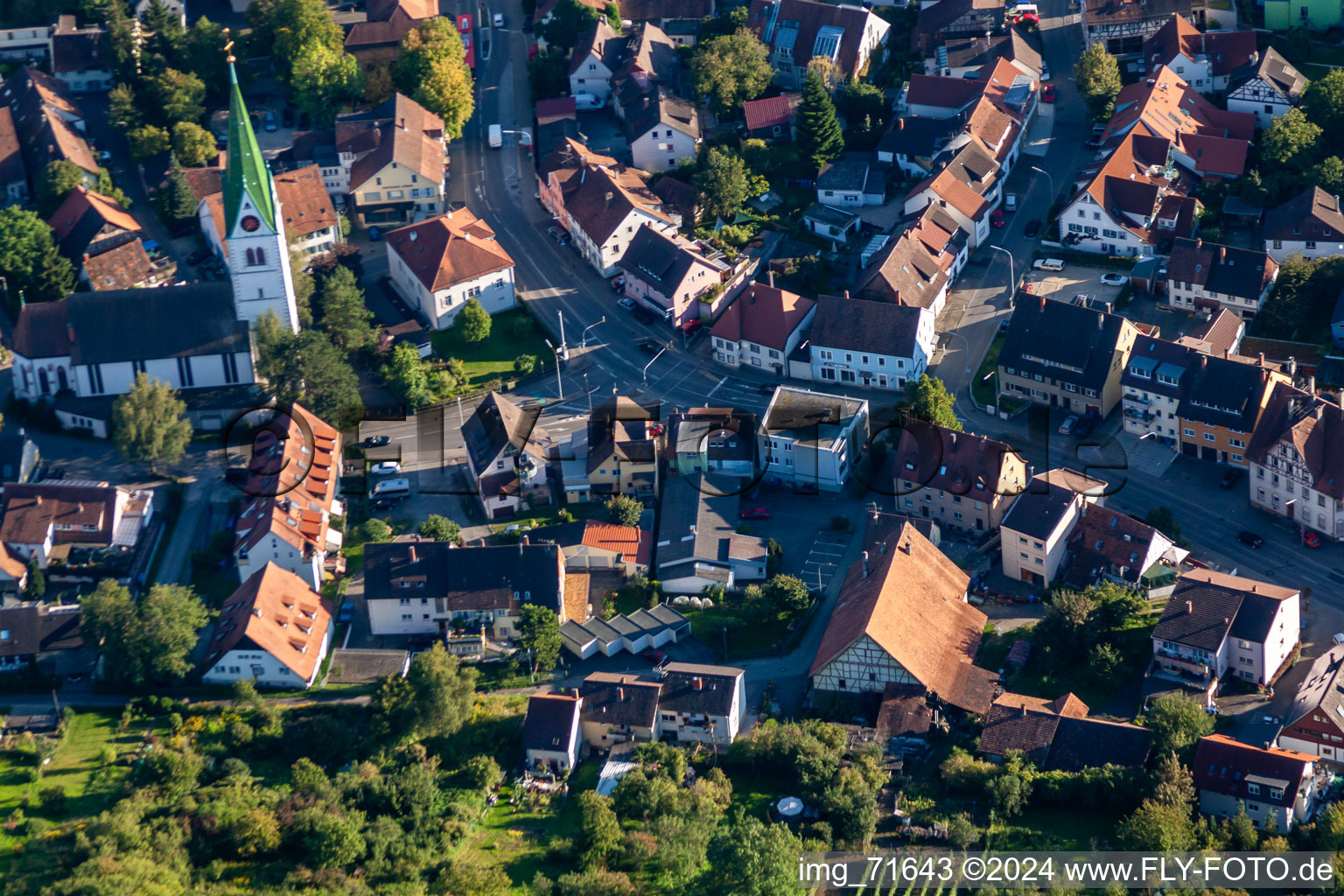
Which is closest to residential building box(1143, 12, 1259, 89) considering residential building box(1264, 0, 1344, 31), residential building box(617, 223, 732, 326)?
residential building box(1264, 0, 1344, 31)

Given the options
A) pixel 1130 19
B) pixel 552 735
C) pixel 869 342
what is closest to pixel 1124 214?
pixel 869 342

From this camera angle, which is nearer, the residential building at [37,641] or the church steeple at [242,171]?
the residential building at [37,641]

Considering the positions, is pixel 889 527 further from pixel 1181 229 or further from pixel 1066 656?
pixel 1181 229

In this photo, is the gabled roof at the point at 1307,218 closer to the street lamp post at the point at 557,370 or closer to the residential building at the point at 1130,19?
the residential building at the point at 1130,19

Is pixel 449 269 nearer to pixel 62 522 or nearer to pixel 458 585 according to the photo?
pixel 458 585

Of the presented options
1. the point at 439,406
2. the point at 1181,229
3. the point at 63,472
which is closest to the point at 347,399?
the point at 439,406

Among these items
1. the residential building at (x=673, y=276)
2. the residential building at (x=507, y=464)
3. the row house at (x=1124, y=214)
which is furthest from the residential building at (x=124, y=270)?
the row house at (x=1124, y=214)
